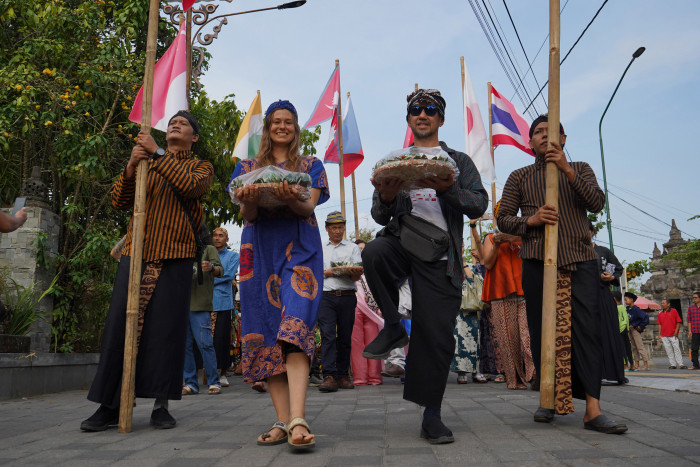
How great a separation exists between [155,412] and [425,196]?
95.2 inches

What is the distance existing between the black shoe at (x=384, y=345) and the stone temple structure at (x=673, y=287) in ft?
111

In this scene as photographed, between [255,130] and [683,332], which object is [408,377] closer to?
[255,130]

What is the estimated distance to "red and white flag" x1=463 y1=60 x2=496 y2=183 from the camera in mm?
12383

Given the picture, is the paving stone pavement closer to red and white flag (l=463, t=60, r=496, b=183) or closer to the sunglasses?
the sunglasses

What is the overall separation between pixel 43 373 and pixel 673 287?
127ft

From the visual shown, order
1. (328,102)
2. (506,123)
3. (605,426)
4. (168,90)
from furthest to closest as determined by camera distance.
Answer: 1. (328,102)
2. (506,123)
3. (168,90)
4. (605,426)

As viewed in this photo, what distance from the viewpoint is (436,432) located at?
11.5 ft

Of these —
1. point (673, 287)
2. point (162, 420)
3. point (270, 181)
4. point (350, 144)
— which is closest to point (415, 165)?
point (270, 181)

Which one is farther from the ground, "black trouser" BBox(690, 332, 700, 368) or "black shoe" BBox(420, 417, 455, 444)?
"black shoe" BBox(420, 417, 455, 444)

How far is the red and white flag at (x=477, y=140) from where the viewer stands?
488 inches

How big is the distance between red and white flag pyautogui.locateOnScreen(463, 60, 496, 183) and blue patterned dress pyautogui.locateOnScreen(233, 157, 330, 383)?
8809 millimetres

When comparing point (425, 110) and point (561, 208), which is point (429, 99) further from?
point (561, 208)

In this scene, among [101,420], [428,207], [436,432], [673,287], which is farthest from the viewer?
[673,287]

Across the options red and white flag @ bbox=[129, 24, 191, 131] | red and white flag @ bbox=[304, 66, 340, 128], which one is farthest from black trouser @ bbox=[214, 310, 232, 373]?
red and white flag @ bbox=[304, 66, 340, 128]
